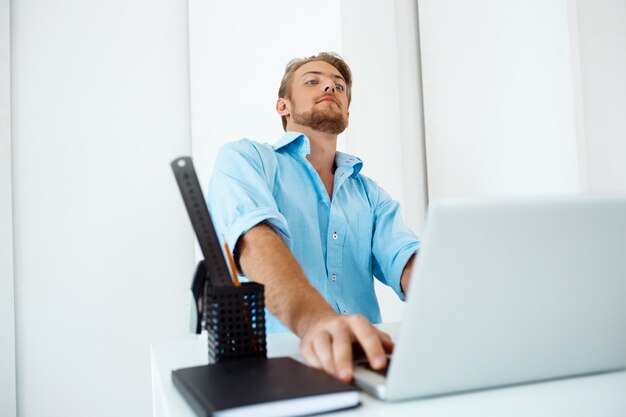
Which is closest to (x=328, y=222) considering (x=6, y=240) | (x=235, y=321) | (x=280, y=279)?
(x=280, y=279)

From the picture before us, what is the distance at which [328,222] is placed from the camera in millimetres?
1518

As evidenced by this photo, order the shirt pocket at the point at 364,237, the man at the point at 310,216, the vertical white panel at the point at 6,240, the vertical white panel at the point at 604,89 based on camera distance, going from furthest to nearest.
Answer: the vertical white panel at the point at 6,240, the vertical white panel at the point at 604,89, the shirt pocket at the point at 364,237, the man at the point at 310,216

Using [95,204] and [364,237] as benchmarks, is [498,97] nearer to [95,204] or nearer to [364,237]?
[364,237]

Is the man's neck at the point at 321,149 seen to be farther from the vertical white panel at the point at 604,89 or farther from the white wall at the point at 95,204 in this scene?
the vertical white panel at the point at 604,89

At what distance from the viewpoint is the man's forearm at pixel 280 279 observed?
0.79 metres

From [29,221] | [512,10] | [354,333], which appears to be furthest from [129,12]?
[354,333]

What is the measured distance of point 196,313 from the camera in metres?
0.73

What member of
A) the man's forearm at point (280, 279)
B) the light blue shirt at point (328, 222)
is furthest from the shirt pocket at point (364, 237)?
the man's forearm at point (280, 279)

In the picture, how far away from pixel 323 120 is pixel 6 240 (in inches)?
46.5

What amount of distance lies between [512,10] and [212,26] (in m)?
1.15

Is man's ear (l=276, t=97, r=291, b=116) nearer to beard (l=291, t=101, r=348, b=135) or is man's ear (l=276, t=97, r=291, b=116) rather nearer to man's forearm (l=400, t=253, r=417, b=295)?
beard (l=291, t=101, r=348, b=135)

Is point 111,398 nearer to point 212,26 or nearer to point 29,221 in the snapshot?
point 29,221

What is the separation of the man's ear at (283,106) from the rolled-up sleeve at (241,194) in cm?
47

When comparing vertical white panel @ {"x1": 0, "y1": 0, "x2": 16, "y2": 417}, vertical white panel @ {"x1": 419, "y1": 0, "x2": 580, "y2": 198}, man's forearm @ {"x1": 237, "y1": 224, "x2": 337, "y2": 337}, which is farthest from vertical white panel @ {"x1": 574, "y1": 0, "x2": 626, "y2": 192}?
vertical white panel @ {"x1": 0, "y1": 0, "x2": 16, "y2": 417}
